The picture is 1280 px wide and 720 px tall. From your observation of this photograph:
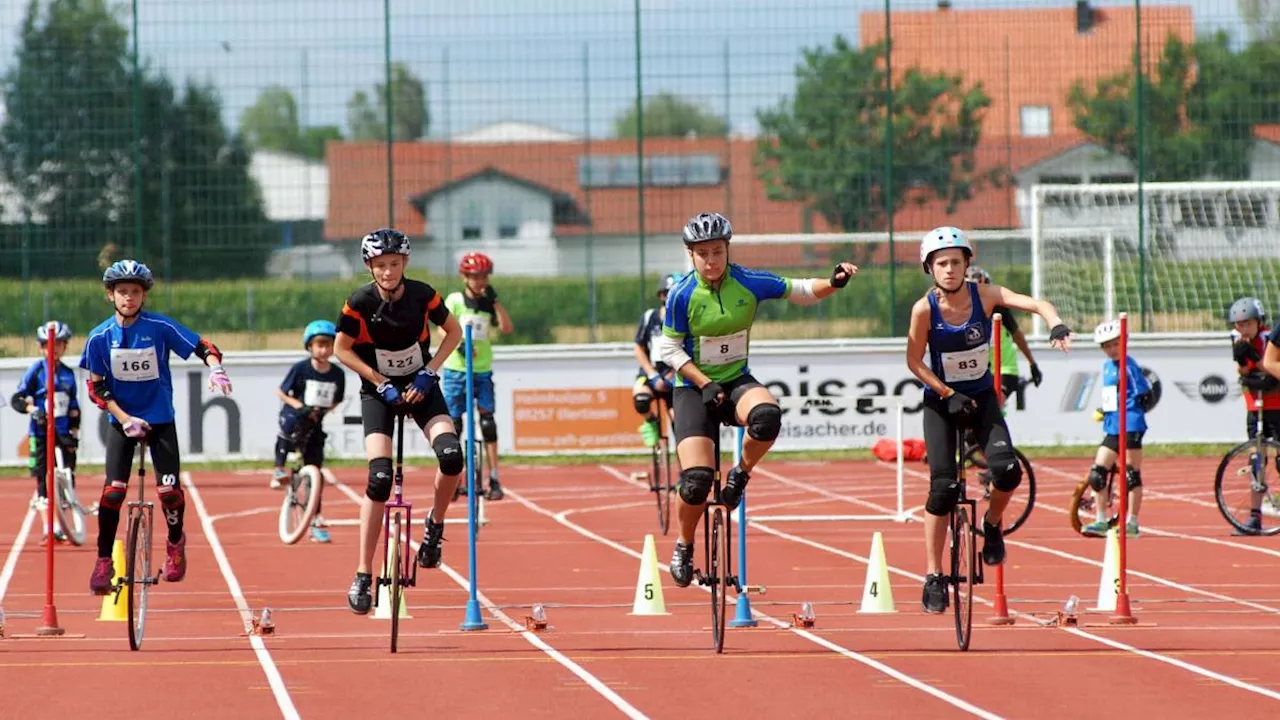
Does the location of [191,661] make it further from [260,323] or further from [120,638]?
[260,323]

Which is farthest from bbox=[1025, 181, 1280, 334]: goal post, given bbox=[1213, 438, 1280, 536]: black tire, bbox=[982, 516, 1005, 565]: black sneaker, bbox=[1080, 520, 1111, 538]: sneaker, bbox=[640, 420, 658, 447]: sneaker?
bbox=[982, 516, 1005, 565]: black sneaker

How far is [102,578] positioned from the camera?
1196cm

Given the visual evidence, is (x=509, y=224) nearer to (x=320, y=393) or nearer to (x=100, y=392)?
(x=320, y=393)

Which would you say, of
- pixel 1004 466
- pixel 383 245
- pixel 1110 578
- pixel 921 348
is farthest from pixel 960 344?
pixel 383 245

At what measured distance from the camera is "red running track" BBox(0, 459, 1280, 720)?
9648mm

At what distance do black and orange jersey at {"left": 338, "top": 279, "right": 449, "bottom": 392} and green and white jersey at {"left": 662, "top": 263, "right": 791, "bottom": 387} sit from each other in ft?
4.38

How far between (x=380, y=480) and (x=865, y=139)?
16.4 meters

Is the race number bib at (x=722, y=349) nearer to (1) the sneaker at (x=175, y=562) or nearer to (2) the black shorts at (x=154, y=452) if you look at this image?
(2) the black shorts at (x=154, y=452)

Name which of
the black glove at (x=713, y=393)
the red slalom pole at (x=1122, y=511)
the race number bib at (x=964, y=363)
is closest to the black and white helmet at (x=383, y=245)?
the black glove at (x=713, y=393)

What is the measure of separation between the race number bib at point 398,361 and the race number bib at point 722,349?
5.30 ft

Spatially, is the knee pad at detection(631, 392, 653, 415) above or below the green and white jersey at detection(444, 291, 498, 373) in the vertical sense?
below

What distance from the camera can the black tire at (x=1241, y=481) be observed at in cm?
1767

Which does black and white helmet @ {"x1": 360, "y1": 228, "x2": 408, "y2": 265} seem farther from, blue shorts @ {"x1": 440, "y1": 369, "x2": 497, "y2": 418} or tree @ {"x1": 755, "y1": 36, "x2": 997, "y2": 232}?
tree @ {"x1": 755, "y1": 36, "x2": 997, "y2": 232}

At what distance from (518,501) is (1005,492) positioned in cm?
1074
